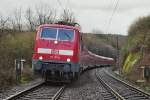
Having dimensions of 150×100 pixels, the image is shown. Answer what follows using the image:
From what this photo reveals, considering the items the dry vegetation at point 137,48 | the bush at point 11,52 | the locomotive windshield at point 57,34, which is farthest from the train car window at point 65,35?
the dry vegetation at point 137,48

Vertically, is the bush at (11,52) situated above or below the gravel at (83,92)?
above

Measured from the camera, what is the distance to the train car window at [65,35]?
929 inches

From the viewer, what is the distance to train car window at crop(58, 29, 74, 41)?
77.4 feet

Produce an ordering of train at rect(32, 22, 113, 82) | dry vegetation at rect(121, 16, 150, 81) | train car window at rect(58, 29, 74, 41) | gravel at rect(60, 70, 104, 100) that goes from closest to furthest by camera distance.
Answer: gravel at rect(60, 70, 104, 100) → train at rect(32, 22, 113, 82) → train car window at rect(58, 29, 74, 41) → dry vegetation at rect(121, 16, 150, 81)

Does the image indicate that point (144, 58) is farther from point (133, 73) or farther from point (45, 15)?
point (45, 15)

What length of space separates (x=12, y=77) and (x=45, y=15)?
226 ft

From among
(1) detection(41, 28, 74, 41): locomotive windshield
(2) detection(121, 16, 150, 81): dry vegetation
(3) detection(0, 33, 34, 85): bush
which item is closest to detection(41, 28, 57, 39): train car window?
(1) detection(41, 28, 74, 41): locomotive windshield

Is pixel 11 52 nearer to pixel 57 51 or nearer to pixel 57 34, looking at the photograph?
pixel 57 34

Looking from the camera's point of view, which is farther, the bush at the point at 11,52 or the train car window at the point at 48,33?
the train car window at the point at 48,33

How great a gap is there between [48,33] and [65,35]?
904 millimetres

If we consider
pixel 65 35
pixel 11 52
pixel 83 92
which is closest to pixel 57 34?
pixel 65 35

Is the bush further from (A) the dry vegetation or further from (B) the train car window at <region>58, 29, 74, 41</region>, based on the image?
(A) the dry vegetation

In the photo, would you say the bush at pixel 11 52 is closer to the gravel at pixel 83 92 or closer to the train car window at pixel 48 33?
the train car window at pixel 48 33

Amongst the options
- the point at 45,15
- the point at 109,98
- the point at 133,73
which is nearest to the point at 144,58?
the point at 133,73
